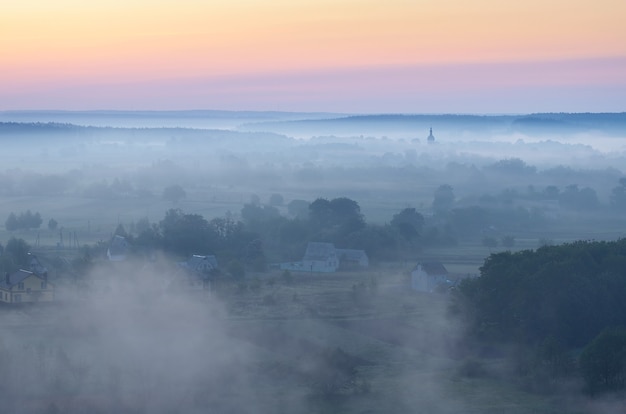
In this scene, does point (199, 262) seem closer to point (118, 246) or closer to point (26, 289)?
point (26, 289)

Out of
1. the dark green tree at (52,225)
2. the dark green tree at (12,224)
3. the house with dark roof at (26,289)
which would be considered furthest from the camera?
the dark green tree at (52,225)

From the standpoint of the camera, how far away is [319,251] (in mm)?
31484

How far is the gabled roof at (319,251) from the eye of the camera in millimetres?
31188

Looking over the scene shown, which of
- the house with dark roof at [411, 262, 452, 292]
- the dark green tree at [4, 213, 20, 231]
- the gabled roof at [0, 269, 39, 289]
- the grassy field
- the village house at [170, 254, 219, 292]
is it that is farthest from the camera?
the dark green tree at [4, 213, 20, 231]

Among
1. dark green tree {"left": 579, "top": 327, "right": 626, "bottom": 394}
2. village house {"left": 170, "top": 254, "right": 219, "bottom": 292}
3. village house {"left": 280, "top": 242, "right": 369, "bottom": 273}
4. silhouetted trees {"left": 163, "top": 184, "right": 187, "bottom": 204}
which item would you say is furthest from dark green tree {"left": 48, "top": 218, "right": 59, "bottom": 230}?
dark green tree {"left": 579, "top": 327, "right": 626, "bottom": 394}

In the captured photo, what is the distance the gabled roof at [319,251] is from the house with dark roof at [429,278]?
4836 millimetres

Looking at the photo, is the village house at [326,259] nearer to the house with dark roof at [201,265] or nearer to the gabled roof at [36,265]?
the house with dark roof at [201,265]

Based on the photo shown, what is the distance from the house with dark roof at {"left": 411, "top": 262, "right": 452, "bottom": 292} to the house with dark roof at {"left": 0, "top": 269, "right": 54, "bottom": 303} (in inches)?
369

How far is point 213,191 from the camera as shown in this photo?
2395 inches

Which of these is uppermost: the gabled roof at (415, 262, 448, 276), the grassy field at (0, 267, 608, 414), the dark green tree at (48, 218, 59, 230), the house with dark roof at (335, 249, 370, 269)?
the gabled roof at (415, 262, 448, 276)

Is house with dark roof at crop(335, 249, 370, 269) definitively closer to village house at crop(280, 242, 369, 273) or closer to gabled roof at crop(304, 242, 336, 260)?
village house at crop(280, 242, 369, 273)

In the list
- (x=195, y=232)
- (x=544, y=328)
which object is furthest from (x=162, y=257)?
(x=544, y=328)

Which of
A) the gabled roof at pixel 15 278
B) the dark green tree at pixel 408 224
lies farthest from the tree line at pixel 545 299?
the dark green tree at pixel 408 224

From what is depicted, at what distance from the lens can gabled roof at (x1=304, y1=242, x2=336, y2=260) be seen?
31.2 metres
